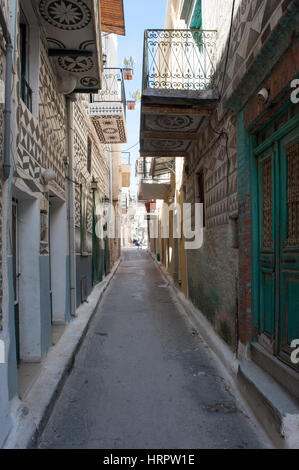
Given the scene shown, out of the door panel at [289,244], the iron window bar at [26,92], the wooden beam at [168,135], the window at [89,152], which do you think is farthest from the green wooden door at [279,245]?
the window at [89,152]

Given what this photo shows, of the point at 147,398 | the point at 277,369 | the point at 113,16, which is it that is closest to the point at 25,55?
the point at 147,398

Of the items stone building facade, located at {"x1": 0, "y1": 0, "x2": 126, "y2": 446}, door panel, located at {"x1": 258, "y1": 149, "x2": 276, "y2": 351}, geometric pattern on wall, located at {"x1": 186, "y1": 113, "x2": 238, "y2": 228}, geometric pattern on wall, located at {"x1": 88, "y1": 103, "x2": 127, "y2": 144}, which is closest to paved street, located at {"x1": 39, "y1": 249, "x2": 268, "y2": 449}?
stone building facade, located at {"x1": 0, "y1": 0, "x2": 126, "y2": 446}

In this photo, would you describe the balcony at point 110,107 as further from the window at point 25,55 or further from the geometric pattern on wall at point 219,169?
the window at point 25,55

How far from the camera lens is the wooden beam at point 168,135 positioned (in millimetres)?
7344

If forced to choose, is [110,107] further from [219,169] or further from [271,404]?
[271,404]

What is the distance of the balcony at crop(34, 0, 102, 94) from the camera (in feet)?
16.1

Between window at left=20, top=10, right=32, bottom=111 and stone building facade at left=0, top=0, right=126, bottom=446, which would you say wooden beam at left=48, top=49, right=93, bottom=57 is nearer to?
stone building facade at left=0, top=0, right=126, bottom=446

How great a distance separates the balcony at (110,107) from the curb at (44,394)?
655cm

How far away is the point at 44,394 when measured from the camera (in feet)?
12.2

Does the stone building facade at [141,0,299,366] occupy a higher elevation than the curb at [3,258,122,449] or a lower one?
higher

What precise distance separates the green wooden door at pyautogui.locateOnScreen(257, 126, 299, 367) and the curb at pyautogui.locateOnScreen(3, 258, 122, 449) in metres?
2.25

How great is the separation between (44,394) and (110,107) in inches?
343

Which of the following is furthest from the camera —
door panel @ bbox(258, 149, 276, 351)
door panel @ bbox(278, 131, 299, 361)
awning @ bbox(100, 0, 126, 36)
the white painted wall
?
awning @ bbox(100, 0, 126, 36)
